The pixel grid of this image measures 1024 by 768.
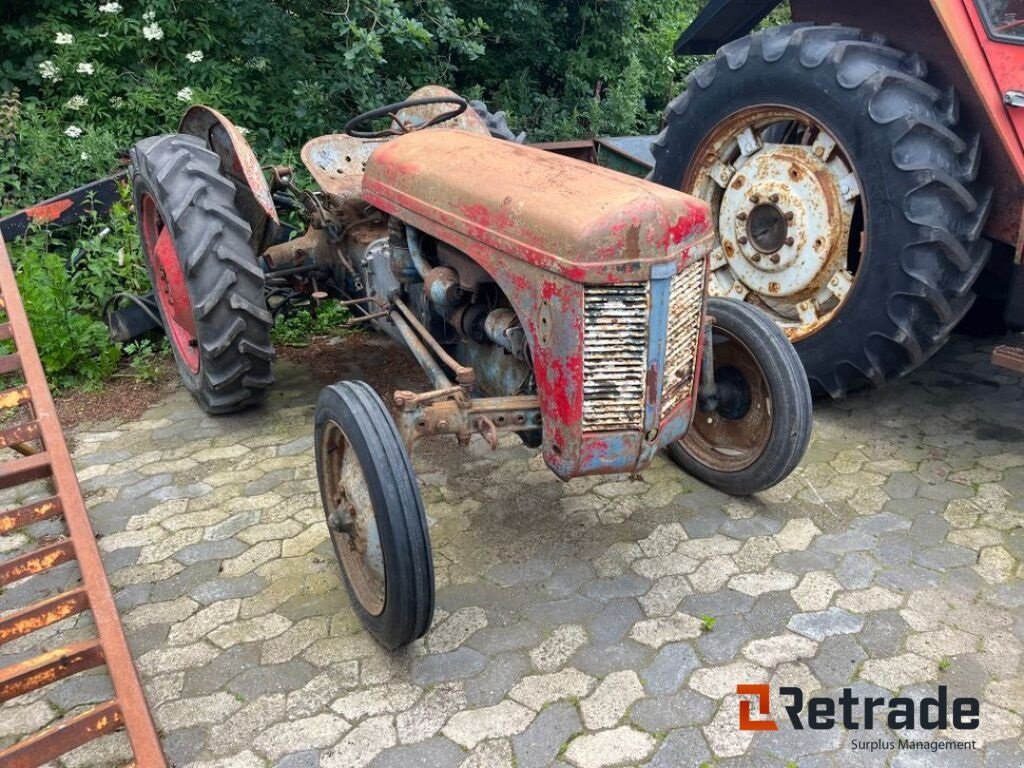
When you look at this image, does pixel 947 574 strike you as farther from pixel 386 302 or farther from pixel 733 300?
pixel 386 302

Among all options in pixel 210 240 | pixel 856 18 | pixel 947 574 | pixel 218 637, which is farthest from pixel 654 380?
pixel 856 18

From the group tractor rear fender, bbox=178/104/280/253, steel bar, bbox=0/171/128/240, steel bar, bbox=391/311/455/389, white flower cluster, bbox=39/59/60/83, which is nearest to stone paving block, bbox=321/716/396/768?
steel bar, bbox=391/311/455/389

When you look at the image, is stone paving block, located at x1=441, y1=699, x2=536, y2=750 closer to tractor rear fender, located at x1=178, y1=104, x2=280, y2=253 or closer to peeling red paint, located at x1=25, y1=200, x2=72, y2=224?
tractor rear fender, located at x1=178, y1=104, x2=280, y2=253

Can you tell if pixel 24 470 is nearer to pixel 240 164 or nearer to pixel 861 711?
pixel 240 164

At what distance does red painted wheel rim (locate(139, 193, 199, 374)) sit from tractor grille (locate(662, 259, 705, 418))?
6.43 ft

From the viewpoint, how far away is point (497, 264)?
7.66ft

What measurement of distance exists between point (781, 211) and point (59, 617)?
2910mm

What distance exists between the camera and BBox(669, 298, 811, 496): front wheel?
276 cm

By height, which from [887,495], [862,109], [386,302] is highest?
[862,109]

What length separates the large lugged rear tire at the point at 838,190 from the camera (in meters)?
3.07

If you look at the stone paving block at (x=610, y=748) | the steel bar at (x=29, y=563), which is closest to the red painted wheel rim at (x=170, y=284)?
the steel bar at (x=29, y=563)

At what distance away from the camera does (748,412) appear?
9.95 feet

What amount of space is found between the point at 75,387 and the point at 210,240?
147cm

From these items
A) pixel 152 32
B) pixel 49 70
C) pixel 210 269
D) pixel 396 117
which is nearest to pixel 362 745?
pixel 210 269
